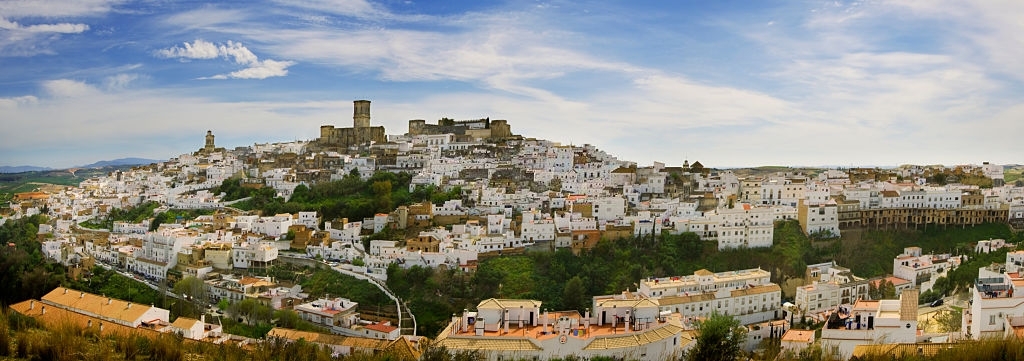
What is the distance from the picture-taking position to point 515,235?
53.4 feet

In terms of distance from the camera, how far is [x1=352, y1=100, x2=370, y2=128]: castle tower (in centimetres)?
2953

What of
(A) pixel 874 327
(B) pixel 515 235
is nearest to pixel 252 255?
(B) pixel 515 235

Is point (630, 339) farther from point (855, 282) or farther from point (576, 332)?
point (855, 282)

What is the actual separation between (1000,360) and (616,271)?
27.8ft

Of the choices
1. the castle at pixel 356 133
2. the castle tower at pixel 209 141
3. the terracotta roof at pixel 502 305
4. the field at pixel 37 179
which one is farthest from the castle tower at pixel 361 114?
the terracotta roof at pixel 502 305

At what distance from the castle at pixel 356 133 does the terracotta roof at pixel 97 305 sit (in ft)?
53.6

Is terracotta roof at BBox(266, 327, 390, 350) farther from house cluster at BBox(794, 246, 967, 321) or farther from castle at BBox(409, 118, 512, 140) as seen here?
castle at BBox(409, 118, 512, 140)

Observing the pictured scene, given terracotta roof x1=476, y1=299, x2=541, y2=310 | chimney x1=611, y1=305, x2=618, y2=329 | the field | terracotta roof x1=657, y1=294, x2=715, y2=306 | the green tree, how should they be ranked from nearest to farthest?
terracotta roof x1=476, y1=299, x2=541, y2=310 → chimney x1=611, y1=305, x2=618, y2=329 → terracotta roof x1=657, y1=294, x2=715, y2=306 → the green tree → the field

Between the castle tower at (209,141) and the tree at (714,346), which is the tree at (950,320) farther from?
the castle tower at (209,141)

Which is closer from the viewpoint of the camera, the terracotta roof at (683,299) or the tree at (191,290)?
the terracotta roof at (683,299)

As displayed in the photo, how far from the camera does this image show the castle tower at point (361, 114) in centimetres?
2953

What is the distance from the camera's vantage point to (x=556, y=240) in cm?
1577

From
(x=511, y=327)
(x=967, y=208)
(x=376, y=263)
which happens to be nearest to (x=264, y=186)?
(x=376, y=263)

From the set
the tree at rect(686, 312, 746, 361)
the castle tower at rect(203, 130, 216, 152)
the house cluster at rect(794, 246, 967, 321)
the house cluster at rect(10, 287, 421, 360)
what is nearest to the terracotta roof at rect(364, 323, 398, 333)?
the house cluster at rect(10, 287, 421, 360)
